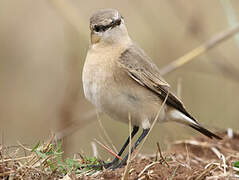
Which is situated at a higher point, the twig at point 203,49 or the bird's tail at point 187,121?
the twig at point 203,49

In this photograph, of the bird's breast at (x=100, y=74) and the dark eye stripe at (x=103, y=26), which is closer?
the bird's breast at (x=100, y=74)

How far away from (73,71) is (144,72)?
3141 mm

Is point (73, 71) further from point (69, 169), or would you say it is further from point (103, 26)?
point (69, 169)

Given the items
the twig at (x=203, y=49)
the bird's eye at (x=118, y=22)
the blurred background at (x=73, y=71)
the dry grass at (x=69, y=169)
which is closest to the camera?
the dry grass at (x=69, y=169)

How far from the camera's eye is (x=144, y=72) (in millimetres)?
5594

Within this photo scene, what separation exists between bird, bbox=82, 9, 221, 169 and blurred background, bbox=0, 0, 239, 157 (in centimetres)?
270

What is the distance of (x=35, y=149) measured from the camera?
168 inches

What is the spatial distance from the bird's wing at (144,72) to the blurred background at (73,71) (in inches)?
101

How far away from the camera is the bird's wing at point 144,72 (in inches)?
214

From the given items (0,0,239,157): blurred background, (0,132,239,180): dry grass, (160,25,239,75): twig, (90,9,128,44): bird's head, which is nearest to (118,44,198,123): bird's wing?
(90,9,128,44): bird's head

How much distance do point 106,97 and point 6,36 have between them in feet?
15.7

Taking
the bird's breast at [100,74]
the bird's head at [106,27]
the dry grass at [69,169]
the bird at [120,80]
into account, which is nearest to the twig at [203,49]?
the bird at [120,80]

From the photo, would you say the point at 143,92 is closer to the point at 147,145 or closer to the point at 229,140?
the point at 229,140

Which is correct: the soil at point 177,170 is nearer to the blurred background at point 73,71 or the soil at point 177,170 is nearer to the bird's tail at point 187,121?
the bird's tail at point 187,121
